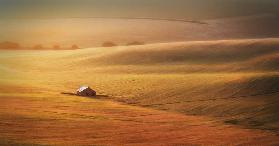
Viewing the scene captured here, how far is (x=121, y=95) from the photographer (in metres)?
21.5

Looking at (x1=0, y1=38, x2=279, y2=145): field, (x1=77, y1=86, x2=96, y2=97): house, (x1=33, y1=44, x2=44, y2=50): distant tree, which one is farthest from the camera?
(x1=33, y1=44, x2=44, y2=50): distant tree

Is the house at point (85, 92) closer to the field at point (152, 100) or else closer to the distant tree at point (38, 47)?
the field at point (152, 100)

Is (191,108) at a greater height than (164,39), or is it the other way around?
(164,39)

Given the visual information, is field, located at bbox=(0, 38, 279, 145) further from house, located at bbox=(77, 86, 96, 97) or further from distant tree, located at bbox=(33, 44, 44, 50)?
distant tree, located at bbox=(33, 44, 44, 50)

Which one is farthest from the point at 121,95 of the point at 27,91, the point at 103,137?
the point at 103,137

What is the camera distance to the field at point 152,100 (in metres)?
13.0

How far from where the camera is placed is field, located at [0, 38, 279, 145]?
13.0m

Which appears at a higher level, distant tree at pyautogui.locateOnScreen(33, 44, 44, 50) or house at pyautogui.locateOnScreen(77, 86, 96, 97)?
distant tree at pyautogui.locateOnScreen(33, 44, 44, 50)

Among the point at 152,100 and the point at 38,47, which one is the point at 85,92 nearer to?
the point at 152,100

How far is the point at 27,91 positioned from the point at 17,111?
560cm

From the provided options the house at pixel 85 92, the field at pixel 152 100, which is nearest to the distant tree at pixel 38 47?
the field at pixel 152 100

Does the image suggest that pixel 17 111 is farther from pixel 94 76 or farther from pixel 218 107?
pixel 94 76

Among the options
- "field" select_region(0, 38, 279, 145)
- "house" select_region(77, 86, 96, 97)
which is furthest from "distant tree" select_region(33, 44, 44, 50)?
"house" select_region(77, 86, 96, 97)

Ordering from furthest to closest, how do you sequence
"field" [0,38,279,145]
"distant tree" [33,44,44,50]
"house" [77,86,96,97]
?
"distant tree" [33,44,44,50]
"house" [77,86,96,97]
"field" [0,38,279,145]
